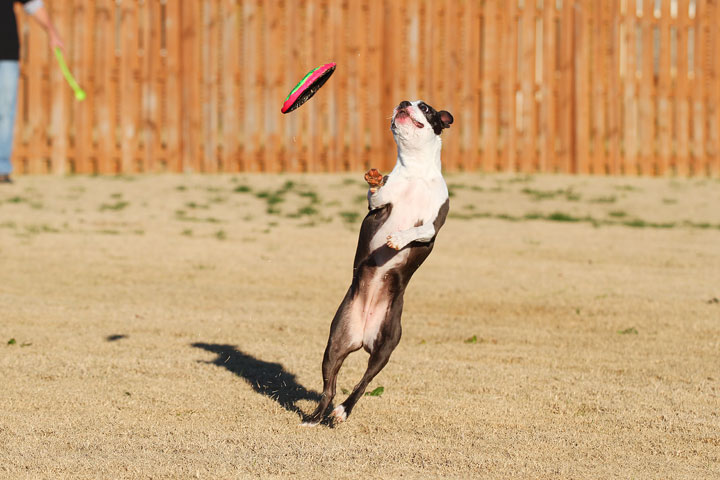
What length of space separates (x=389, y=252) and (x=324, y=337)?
2998 millimetres

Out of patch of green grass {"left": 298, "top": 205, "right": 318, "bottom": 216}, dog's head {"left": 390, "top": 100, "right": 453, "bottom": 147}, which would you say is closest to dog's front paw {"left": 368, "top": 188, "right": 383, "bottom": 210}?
dog's head {"left": 390, "top": 100, "right": 453, "bottom": 147}

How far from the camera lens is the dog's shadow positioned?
21.0ft

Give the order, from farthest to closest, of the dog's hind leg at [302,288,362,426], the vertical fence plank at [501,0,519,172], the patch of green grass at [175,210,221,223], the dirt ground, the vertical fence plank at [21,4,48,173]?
the vertical fence plank at [501,0,519,172] < the vertical fence plank at [21,4,48,173] < the patch of green grass at [175,210,221,223] < the dog's hind leg at [302,288,362,426] < the dirt ground

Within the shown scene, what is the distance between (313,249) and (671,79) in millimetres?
10792

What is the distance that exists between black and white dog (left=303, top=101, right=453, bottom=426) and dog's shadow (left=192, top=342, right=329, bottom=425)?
1.49 feet

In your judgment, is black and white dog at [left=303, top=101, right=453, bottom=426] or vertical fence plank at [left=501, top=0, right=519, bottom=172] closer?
black and white dog at [left=303, top=101, right=453, bottom=426]

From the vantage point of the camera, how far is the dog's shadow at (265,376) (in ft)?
21.0

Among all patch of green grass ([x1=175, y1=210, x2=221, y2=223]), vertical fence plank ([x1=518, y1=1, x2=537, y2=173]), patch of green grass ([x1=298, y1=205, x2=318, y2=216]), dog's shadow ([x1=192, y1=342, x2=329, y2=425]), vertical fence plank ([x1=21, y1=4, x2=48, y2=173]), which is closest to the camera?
dog's shadow ([x1=192, y1=342, x2=329, y2=425])

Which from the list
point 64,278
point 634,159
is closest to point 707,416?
point 64,278

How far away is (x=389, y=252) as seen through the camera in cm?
559

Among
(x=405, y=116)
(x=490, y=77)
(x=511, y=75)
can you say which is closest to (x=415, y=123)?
(x=405, y=116)

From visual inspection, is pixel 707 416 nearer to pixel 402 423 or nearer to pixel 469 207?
pixel 402 423

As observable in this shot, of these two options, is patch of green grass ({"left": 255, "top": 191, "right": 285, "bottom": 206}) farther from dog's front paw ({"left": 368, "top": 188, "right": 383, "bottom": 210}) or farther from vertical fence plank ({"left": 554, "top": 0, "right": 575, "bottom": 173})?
dog's front paw ({"left": 368, "top": 188, "right": 383, "bottom": 210})

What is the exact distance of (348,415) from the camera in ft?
18.3
